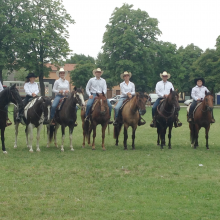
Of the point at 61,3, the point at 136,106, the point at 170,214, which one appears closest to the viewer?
the point at 170,214

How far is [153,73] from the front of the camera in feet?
210

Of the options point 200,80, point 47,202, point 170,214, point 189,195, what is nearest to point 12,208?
point 47,202

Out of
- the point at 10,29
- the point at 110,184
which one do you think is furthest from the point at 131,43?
the point at 110,184

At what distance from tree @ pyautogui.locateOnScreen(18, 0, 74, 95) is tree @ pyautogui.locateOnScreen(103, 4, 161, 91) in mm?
7026

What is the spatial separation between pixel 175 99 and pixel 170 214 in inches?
353

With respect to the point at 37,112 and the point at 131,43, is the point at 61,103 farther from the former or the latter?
the point at 131,43

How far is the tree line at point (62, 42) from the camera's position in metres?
56.4

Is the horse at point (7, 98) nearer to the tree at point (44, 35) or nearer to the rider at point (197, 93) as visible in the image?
the rider at point (197, 93)

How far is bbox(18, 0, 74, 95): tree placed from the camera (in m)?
57.5

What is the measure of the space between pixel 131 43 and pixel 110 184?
2043 inches

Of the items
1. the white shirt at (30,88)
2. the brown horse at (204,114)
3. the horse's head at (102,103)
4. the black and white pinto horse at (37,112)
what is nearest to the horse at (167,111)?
the brown horse at (204,114)

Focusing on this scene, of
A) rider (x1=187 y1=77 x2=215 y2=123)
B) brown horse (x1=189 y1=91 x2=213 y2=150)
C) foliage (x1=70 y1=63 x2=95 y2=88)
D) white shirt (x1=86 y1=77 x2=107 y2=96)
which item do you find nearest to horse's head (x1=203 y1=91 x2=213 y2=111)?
brown horse (x1=189 y1=91 x2=213 y2=150)

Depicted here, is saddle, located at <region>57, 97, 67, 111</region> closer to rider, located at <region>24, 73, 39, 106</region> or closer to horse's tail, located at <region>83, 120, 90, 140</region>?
rider, located at <region>24, 73, 39, 106</region>

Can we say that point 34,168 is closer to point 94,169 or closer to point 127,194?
point 94,169
